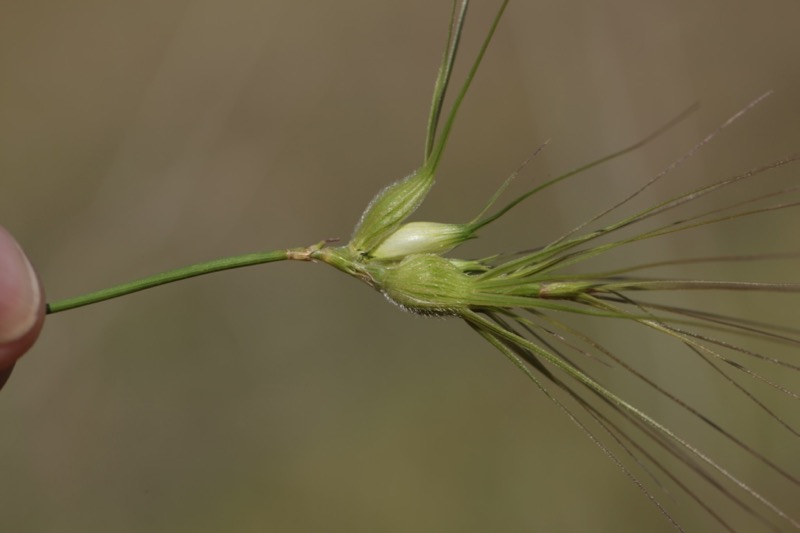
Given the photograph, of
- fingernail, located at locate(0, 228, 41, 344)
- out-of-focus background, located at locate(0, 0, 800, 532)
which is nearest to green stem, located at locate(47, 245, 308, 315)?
fingernail, located at locate(0, 228, 41, 344)

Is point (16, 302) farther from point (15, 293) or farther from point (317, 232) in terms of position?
point (317, 232)

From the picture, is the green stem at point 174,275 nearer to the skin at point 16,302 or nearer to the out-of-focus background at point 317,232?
the skin at point 16,302

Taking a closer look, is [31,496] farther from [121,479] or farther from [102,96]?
Result: [102,96]

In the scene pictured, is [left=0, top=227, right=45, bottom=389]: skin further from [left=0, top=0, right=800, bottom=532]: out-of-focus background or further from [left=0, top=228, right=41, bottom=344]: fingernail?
→ [left=0, top=0, right=800, bottom=532]: out-of-focus background

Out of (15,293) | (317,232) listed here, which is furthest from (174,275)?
(317,232)

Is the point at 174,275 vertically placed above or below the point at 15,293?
above

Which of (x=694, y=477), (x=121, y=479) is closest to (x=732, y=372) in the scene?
(x=694, y=477)
